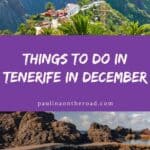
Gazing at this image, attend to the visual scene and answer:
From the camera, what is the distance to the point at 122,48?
50.7ft

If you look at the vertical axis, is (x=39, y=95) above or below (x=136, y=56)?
below

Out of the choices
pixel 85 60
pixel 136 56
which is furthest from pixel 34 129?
pixel 136 56

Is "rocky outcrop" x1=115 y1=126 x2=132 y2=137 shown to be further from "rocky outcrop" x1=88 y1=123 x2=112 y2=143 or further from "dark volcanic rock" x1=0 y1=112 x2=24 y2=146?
"dark volcanic rock" x1=0 y1=112 x2=24 y2=146

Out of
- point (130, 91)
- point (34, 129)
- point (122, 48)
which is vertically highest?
point (122, 48)

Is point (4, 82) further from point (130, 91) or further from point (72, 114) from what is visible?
point (130, 91)

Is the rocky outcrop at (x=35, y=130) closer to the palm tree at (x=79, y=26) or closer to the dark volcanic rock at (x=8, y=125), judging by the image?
the dark volcanic rock at (x=8, y=125)

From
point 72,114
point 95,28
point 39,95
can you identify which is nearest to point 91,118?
Result: point 72,114

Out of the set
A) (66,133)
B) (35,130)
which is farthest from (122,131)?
(35,130)

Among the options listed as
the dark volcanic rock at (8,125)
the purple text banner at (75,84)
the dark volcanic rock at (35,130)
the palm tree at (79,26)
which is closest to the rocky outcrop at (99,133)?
the purple text banner at (75,84)

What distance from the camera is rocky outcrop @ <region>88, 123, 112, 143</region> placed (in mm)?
15352

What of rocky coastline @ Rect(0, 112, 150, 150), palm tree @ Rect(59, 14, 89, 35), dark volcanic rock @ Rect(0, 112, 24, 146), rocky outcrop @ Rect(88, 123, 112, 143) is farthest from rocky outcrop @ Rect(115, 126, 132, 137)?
palm tree @ Rect(59, 14, 89, 35)

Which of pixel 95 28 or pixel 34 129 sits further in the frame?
pixel 95 28

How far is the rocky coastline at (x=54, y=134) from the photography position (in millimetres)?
15477

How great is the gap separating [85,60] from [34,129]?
2202mm
